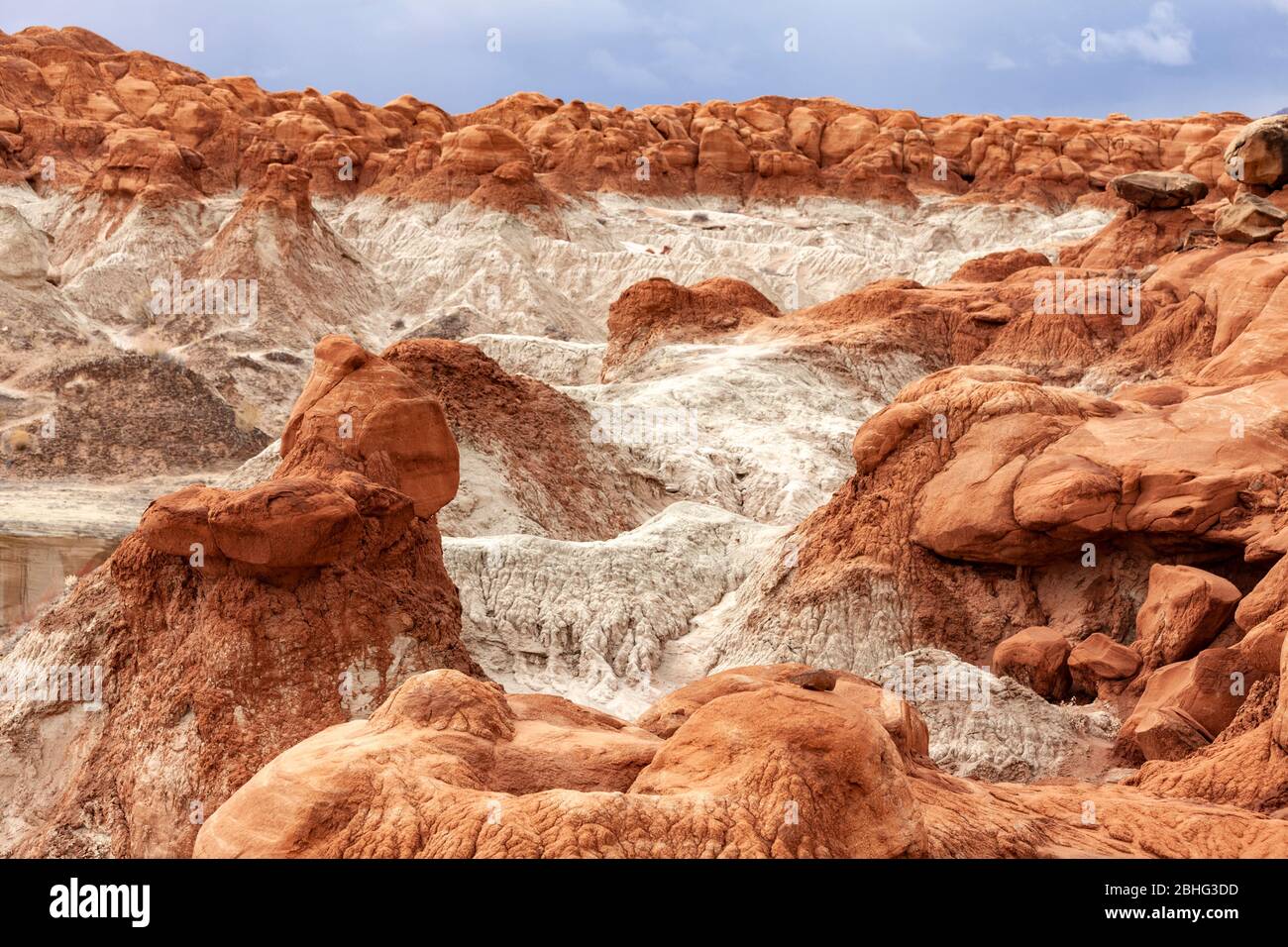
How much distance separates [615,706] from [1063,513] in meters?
4.88

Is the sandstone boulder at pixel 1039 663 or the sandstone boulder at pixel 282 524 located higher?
the sandstone boulder at pixel 282 524

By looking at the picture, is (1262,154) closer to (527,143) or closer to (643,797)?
(643,797)

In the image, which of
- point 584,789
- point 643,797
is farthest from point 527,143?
point 643,797

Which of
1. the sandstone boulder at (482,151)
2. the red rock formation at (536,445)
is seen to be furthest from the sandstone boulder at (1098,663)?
the sandstone boulder at (482,151)

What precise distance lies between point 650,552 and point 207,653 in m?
7.82

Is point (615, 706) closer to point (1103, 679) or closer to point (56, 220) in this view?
point (1103, 679)

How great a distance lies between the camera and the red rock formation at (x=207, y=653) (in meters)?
10.3

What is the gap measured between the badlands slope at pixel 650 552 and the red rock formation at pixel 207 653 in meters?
0.03

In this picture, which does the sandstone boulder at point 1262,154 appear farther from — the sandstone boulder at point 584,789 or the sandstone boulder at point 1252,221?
the sandstone boulder at point 584,789

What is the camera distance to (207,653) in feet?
35.5

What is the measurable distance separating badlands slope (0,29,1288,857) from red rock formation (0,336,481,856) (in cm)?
3

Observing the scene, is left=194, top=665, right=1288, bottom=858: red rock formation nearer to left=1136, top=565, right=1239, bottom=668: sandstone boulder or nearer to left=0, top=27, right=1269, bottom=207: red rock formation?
left=1136, top=565, right=1239, bottom=668: sandstone boulder

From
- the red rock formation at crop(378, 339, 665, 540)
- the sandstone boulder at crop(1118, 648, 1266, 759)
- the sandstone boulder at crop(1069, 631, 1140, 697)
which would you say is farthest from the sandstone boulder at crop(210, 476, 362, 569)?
the red rock formation at crop(378, 339, 665, 540)

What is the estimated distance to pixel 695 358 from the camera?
2978 cm
